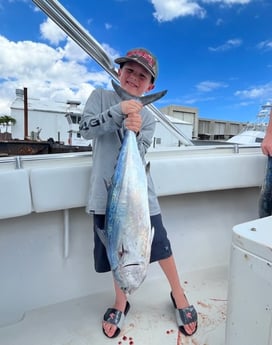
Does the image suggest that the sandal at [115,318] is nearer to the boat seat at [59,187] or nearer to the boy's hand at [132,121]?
the boat seat at [59,187]

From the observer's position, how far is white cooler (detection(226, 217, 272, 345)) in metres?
0.70

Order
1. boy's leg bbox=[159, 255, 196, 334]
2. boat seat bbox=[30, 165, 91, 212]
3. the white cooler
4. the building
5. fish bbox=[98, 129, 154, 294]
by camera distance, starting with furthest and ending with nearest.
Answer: the building, boy's leg bbox=[159, 255, 196, 334], boat seat bbox=[30, 165, 91, 212], fish bbox=[98, 129, 154, 294], the white cooler

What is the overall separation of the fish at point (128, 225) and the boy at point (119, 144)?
0.43ft

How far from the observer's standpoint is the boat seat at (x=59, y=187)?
3.90 ft

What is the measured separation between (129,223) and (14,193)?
59 centimetres

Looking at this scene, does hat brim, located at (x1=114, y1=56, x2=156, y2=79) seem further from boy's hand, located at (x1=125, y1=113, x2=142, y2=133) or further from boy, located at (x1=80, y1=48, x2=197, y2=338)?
boy's hand, located at (x1=125, y1=113, x2=142, y2=133)

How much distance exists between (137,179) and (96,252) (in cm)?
53

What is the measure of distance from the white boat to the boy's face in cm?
43

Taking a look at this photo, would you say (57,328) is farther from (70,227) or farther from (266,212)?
(266,212)

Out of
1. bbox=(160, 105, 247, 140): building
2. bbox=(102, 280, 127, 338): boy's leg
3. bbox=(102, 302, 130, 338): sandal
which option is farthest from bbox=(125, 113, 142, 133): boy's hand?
bbox=(160, 105, 247, 140): building

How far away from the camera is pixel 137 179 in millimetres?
885

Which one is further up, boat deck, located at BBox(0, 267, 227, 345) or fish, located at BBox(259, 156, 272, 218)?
fish, located at BBox(259, 156, 272, 218)

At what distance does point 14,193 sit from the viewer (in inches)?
44.8

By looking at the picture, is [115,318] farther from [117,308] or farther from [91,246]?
[91,246]
